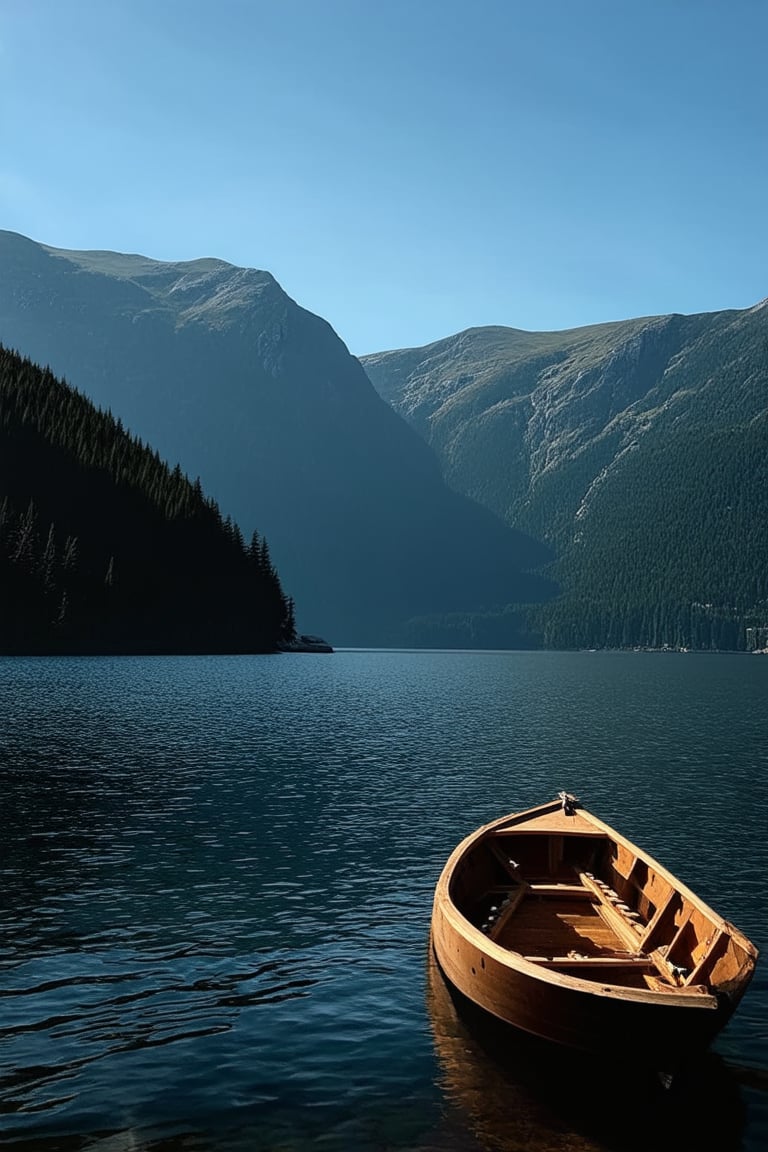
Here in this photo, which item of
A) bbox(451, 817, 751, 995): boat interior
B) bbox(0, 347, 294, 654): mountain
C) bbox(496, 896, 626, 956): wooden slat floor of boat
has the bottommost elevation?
bbox(496, 896, 626, 956): wooden slat floor of boat

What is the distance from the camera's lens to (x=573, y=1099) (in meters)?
14.6

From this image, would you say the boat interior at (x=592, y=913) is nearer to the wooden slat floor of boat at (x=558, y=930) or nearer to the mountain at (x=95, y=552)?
the wooden slat floor of boat at (x=558, y=930)

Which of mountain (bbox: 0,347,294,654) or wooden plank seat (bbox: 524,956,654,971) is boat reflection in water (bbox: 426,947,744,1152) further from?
mountain (bbox: 0,347,294,654)

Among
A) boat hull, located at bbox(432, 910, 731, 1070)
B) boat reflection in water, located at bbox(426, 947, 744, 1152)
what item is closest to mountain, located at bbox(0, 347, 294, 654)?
boat reflection in water, located at bbox(426, 947, 744, 1152)

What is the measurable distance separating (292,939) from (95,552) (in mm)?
159163

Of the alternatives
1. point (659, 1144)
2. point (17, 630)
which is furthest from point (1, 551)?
point (659, 1144)

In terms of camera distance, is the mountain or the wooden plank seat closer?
the wooden plank seat

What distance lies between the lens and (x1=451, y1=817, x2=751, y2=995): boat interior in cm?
1616

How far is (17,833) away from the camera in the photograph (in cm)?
3309

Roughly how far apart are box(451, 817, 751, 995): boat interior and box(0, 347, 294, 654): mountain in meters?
135

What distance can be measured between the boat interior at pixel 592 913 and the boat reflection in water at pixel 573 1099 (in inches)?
58.1

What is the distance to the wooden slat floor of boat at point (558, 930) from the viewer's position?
63.9 feet

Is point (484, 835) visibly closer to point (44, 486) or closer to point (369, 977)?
point (369, 977)

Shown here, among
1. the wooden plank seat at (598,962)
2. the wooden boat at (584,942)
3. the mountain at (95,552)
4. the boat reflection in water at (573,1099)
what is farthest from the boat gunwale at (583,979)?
the mountain at (95,552)
